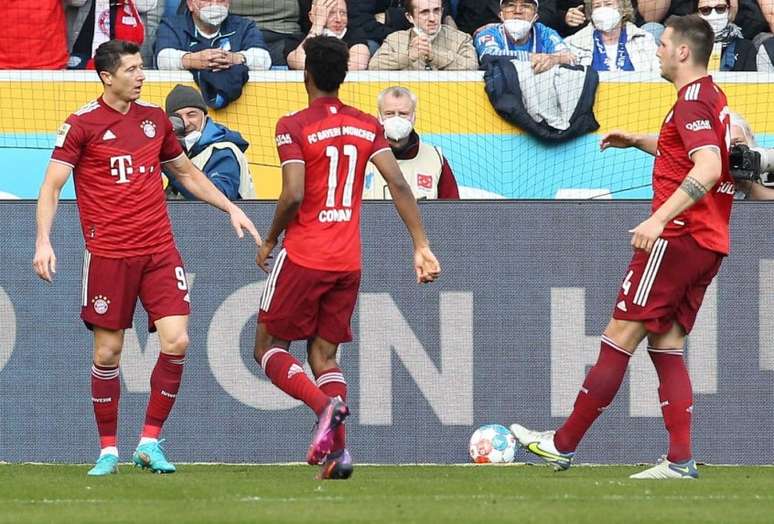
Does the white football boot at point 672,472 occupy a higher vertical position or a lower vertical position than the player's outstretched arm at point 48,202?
lower

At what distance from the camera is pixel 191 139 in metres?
10.9

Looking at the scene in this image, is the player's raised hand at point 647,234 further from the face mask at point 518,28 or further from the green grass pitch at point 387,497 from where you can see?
the face mask at point 518,28

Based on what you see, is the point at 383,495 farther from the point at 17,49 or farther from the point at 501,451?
the point at 17,49

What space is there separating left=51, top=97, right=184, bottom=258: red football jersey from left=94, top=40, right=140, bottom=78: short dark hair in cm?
21

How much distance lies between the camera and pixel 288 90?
12375 mm

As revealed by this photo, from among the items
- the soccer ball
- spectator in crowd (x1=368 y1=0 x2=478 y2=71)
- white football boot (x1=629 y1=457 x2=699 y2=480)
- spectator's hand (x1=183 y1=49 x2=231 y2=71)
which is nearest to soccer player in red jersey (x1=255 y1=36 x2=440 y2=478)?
white football boot (x1=629 y1=457 x2=699 y2=480)

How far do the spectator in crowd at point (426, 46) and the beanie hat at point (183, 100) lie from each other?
212 cm

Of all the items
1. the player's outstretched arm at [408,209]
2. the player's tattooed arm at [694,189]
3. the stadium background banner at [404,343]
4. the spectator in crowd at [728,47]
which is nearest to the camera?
the player's tattooed arm at [694,189]

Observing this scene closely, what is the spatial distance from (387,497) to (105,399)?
2181 millimetres

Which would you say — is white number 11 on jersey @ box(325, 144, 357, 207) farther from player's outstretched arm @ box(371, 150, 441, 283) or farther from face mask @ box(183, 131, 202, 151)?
face mask @ box(183, 131, 202, 151)

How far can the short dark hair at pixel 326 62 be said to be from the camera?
786cm

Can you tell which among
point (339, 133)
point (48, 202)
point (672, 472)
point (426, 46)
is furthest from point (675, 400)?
point (426, 46)

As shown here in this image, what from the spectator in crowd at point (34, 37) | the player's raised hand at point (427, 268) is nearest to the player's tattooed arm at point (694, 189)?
the player's raised hand at point (427, 268)

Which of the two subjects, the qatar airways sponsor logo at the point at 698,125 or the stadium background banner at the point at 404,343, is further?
the stadium background banner at the point at 404,343
